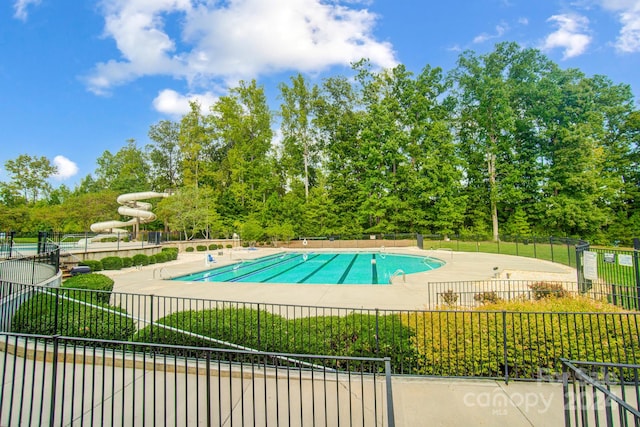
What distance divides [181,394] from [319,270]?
16.7 metres

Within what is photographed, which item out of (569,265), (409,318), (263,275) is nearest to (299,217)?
(263,275)

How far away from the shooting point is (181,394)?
4305 millimetres

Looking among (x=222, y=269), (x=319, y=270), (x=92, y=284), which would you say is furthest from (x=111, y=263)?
(x=319, y=270)

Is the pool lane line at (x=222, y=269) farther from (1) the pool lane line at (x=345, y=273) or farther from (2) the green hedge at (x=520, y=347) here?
(2) the green hedge at (x=520, y=347)

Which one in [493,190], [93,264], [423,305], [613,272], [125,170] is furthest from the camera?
[125,170]

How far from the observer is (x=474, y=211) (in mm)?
36219

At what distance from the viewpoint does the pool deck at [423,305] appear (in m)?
3.85

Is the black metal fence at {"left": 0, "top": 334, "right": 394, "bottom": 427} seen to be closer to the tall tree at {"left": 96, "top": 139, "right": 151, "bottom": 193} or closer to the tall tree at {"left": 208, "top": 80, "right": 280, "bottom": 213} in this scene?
the tall tree at {"left": 208, "top": 80, "right": 280, "bottom": 213}

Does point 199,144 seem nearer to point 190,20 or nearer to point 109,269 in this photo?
point 190,20

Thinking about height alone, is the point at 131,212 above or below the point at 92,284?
above

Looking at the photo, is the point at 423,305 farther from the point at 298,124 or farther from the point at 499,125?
the point at 298,124

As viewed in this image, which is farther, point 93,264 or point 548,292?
point 93,264

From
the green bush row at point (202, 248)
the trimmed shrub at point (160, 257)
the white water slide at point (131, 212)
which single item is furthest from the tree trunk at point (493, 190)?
the white water slide at point (131, 212)

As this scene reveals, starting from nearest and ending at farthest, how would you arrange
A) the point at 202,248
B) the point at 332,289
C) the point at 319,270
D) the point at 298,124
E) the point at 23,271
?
the point at 23,271 < the point at 332,289 < the point at 319,270 < the point at 202,248 < the point at 298,124
